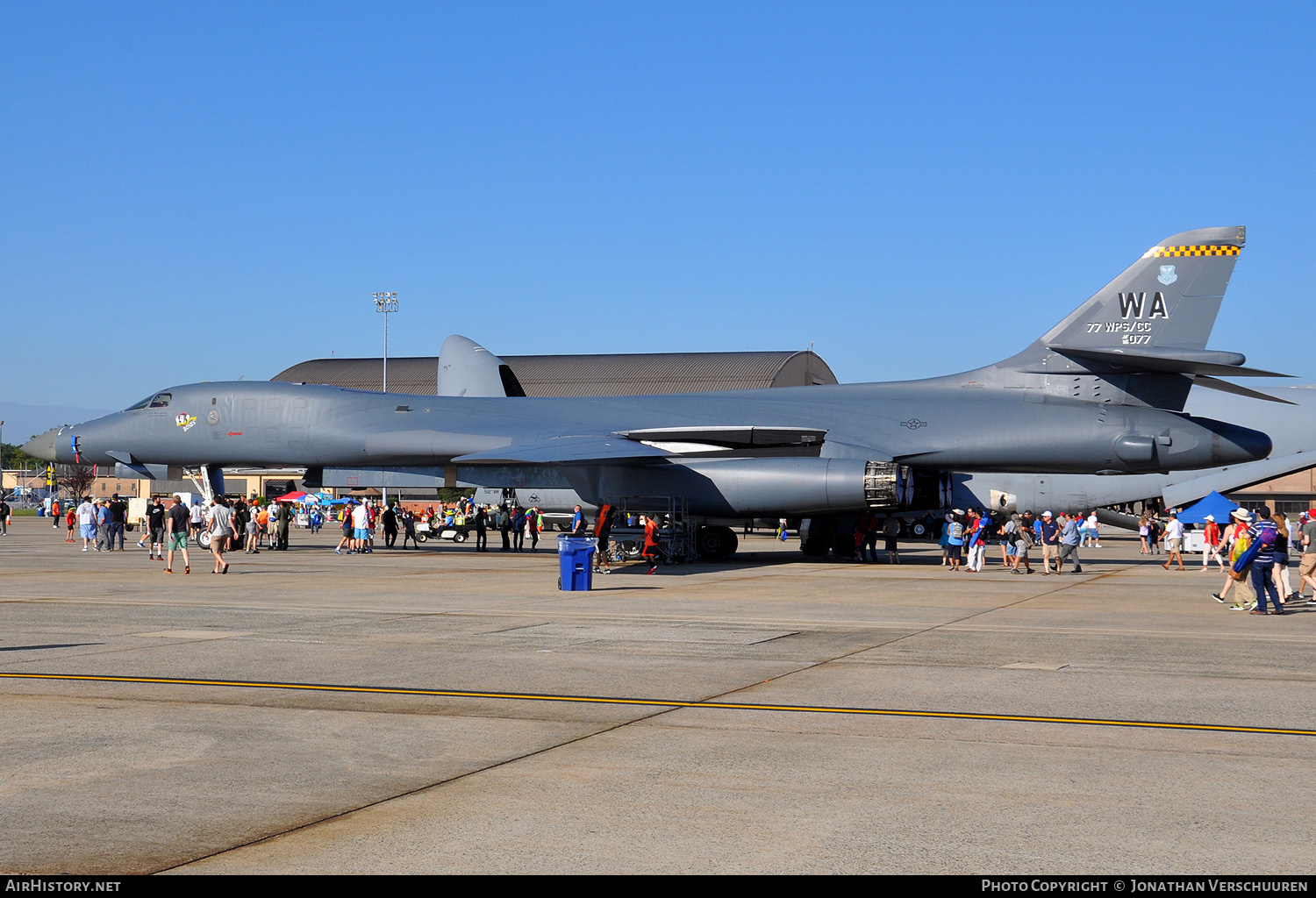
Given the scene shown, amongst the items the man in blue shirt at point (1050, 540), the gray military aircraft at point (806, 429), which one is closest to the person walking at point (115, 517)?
the gray military aircraft at point (806, 429)

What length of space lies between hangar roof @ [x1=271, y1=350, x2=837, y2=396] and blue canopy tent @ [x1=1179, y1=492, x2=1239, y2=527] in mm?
43154

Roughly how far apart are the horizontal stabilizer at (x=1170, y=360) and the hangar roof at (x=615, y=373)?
159 ft

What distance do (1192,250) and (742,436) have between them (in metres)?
10.1

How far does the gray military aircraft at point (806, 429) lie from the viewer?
2459 cm

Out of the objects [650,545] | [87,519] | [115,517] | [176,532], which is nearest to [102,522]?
[87,519]

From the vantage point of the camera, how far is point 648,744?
7098 mm

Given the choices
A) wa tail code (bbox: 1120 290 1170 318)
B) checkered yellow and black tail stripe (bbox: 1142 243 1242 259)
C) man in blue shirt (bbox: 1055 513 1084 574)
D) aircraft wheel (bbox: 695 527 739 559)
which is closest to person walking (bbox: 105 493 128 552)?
aircraft wheel (bbox: 695 527 739 559)

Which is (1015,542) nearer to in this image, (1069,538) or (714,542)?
(1069,538)

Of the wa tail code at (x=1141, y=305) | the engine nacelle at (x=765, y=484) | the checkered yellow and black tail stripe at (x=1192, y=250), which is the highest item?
the checkered yellow and black tail stripe at (x=1192, y=250)

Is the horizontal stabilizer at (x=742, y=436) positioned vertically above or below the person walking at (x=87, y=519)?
above

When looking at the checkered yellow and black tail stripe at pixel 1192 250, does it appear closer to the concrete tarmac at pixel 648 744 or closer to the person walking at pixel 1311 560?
the person walking at pixel 1311 560

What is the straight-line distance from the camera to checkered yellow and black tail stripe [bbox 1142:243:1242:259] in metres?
24.0

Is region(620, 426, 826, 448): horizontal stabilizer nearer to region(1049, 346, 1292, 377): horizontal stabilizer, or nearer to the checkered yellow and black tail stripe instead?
region(1049, 346, 1292, 377): horizontal stabilizer
